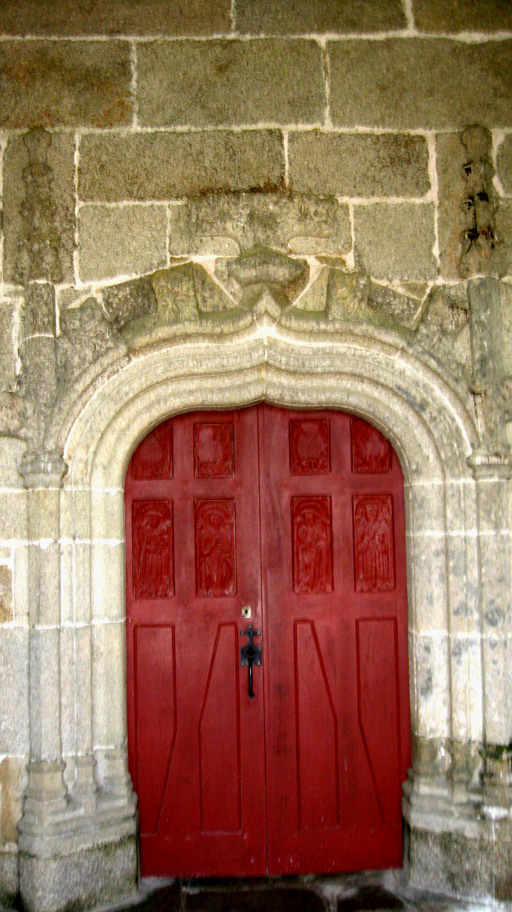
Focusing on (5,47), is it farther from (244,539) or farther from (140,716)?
(140,716)

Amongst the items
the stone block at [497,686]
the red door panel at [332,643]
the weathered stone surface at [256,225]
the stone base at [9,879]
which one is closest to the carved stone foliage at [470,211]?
the weathered stone surface at [256,225]

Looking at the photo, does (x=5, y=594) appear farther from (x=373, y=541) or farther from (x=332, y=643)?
(x=373, y=541)

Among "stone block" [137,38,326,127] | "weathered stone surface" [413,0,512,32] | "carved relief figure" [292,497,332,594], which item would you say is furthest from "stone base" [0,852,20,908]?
"weathered stone surface" [413,0,512,32]

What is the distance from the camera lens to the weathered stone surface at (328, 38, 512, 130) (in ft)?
10.3

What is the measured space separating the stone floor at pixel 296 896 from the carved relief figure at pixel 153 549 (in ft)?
4.30

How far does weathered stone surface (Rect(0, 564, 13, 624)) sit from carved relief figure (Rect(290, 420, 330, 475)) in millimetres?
1412

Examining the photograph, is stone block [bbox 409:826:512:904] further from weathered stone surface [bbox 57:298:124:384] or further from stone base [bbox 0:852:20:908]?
weathered stone surface [bbox 57:298:124:384]

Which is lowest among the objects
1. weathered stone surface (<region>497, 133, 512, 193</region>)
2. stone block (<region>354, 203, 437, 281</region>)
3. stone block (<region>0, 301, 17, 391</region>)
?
stone block (<region>0, 301, 17, 391</region>)

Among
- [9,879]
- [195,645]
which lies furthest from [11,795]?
[195,645]

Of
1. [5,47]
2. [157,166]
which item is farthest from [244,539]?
[5,47]

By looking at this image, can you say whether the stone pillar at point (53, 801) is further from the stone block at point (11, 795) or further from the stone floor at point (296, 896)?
the stone floor at point (296, 896)

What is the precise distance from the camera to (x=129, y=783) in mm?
3012

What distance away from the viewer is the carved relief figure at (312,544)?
126 inches

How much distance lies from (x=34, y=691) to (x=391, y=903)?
1797 mm
